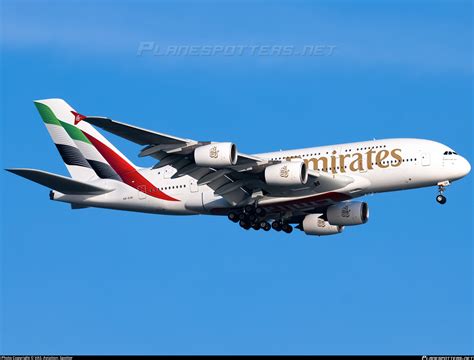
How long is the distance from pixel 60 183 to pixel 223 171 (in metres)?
8.53

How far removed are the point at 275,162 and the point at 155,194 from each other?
7365 mm

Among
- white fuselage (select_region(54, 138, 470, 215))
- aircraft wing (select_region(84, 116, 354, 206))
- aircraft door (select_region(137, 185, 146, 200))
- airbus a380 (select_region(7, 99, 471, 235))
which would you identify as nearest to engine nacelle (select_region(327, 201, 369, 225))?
airbus a380 (select_region(7, 99, 471, 235))

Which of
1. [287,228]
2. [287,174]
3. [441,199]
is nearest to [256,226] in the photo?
[287,228]

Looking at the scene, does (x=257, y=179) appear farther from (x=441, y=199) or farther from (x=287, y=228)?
(x=441, y=199)

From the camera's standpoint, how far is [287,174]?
4969 cm

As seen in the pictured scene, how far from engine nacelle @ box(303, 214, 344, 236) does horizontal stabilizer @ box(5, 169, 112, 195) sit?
10.3 m

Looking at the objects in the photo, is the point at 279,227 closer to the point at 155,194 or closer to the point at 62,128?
the point at 155,194

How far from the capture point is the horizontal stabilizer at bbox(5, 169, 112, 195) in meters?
50.8

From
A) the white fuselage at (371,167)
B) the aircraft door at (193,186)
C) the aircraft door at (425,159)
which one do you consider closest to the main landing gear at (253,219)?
the white fuselage at (371,167)

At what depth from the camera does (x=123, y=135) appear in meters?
48.0

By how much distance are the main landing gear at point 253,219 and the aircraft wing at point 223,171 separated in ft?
1.98

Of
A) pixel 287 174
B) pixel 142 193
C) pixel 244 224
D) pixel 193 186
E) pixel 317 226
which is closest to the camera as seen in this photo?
pixel 287 174

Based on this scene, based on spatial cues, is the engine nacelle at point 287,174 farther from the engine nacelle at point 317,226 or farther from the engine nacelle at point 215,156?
the engine nacelle at point 317,226

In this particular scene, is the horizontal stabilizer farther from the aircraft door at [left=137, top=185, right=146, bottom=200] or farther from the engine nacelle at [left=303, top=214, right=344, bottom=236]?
the engine nacelle at [left=303, top=214, right=344, bottom=236]
